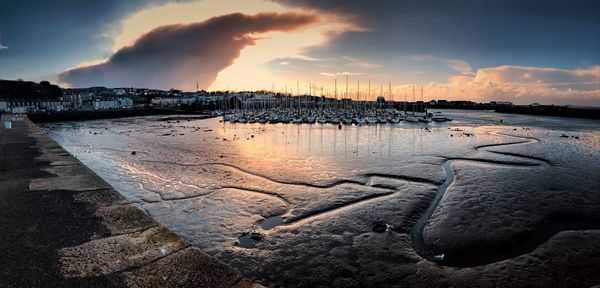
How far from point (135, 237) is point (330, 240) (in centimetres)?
445

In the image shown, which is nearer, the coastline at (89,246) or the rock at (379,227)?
the coastline at (89,246)

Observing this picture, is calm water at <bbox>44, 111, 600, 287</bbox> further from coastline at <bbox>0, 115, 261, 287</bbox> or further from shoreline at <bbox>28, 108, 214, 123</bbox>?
shoreline at <bbox>28, 108, 214, 123</bbox>

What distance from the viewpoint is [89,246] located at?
517 cm

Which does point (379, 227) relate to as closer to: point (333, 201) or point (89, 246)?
point (333, 201)

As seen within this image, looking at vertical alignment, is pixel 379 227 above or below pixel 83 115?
below

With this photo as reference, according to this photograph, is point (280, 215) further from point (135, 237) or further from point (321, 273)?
point (135, 237)

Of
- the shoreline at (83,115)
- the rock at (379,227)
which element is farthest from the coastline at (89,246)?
the shoreline at (83,115)

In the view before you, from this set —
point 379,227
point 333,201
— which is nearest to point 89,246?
point 379,227

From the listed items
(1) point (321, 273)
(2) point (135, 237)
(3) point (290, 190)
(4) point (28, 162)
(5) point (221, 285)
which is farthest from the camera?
(3) point (290, 190)

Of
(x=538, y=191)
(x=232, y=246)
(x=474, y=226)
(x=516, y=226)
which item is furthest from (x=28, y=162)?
(x=538, y=191)

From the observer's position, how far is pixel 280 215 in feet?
33.4

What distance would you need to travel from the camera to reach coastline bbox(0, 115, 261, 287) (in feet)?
14.1

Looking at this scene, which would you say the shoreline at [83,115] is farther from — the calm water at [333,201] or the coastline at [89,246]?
the coastline at [89,246]

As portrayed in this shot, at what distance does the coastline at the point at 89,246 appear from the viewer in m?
4.31
